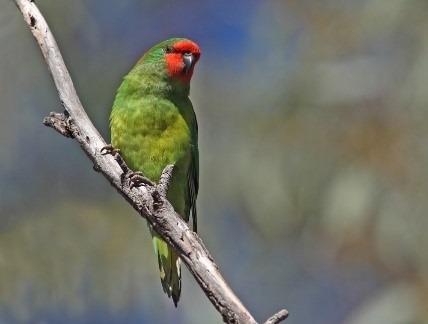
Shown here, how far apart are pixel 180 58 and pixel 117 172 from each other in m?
1.05

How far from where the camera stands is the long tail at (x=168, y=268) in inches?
160

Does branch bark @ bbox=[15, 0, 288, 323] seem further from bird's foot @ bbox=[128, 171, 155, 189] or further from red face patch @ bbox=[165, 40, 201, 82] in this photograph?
red face patch @ bbox=[165, 40, 201, 82]

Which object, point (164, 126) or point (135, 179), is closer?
point (135, 179)

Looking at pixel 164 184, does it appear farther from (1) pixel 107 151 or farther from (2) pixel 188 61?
(2) pixel 188 61

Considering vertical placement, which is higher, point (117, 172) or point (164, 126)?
point (164, 126)

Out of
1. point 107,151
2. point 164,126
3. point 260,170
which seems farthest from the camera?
point 260,170

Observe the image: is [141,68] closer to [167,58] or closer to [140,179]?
[167,58]

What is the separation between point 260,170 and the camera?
6.38 m

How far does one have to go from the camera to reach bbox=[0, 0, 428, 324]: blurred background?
19.0ft

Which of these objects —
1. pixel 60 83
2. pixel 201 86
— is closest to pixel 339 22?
pixel 201 86

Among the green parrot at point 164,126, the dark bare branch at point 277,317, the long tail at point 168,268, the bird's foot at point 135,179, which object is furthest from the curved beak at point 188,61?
the dark bare branch at point 277,317

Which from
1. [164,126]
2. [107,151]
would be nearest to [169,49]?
[164,126]

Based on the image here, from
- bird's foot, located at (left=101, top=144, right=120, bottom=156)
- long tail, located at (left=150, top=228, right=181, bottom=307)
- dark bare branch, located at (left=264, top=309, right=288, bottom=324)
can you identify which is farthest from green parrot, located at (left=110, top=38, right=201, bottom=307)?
dark bare branch, located at (left=264, top=309, right=288, bottom=324)

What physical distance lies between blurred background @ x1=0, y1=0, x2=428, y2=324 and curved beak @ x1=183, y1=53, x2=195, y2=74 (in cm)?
162
